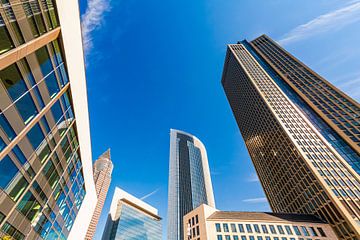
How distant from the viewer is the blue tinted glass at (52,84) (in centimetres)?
1934

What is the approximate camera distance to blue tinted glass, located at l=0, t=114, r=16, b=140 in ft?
44.9

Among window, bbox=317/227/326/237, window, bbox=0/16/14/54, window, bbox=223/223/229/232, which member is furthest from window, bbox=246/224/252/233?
window, bbox=0/16/14/54

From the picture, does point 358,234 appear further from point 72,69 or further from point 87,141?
point 72,69

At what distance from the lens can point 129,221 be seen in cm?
12062

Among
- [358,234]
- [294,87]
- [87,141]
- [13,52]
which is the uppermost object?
[294,87]

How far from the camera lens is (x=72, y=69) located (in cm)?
2333

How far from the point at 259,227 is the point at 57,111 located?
2454 inches

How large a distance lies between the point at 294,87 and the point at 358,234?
2374 inches

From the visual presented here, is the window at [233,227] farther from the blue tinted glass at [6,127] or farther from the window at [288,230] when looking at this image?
the blue tinted glass at [6,127]

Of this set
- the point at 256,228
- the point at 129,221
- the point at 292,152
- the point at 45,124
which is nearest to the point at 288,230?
the point at 256,228

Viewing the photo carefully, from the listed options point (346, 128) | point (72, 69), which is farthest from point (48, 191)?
point (346, 128)

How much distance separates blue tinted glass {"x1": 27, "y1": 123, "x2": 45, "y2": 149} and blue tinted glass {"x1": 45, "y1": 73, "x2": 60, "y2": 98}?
13.8ft

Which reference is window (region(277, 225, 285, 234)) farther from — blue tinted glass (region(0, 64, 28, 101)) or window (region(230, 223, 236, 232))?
blue tinted glass (region(0, 64, 28, 101))

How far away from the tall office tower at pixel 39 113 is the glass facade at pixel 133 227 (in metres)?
102
